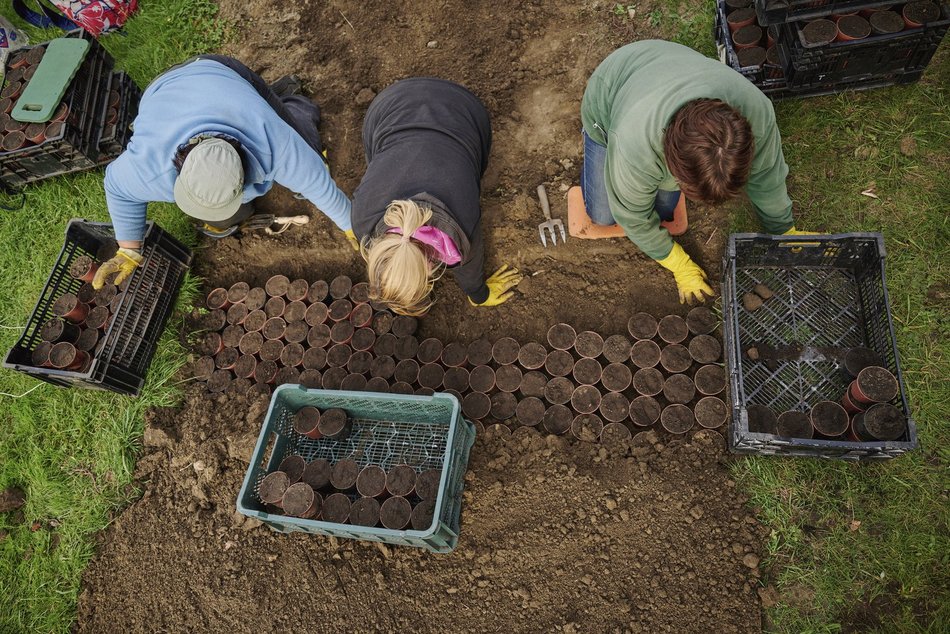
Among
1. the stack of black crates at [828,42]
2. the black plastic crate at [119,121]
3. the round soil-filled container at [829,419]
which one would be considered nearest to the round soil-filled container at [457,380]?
the round soil-filled container at [829,419]

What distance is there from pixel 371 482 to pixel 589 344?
1253mm

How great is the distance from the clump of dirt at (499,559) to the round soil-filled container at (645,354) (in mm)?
337

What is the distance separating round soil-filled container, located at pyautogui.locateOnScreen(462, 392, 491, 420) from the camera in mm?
2857

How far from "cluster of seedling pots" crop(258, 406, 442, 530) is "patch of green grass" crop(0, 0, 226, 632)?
3.66 ft

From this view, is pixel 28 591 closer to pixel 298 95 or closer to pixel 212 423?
pixel 212 423

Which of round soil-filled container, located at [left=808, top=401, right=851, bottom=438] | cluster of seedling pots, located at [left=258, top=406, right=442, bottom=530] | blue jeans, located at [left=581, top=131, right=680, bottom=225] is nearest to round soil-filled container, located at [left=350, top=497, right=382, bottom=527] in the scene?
cluster of seedling pots, located at [left=258, top=406, right=442, bottom=530]

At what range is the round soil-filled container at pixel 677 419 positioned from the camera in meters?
2.63

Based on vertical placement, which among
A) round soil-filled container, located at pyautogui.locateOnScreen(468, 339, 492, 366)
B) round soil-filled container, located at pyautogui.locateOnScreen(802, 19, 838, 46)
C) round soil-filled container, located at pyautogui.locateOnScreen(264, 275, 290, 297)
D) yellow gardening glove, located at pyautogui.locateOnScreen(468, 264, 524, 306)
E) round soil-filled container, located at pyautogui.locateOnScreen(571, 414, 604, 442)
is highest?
round soil-filled container, located at pyautogui.locateOnScreen(802, 19, 838, 46)

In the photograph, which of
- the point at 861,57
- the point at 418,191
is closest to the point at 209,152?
the point at 418,191

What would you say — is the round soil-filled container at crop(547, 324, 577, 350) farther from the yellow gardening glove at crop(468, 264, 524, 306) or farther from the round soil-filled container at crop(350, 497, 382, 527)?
the round soil-filled container at crop(350, 497, 382, 527)

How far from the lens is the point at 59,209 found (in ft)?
13.3

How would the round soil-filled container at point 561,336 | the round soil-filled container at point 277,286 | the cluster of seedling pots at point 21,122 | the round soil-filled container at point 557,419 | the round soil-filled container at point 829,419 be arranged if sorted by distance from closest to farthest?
the round soil-filled container at point 829,419, the round soil-filled container at point 557,419, the round soil-filled container at point 561,336, the round soil-filled container at point 277,286, the cluster of seedling pots at point 21,122

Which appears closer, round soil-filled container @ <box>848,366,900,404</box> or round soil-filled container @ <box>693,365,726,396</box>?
round soil-filled container @ <box>848,366,900,404</box>

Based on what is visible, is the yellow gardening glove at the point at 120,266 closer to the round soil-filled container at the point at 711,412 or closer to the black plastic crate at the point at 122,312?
the black plastic crate at the point at 122,312
